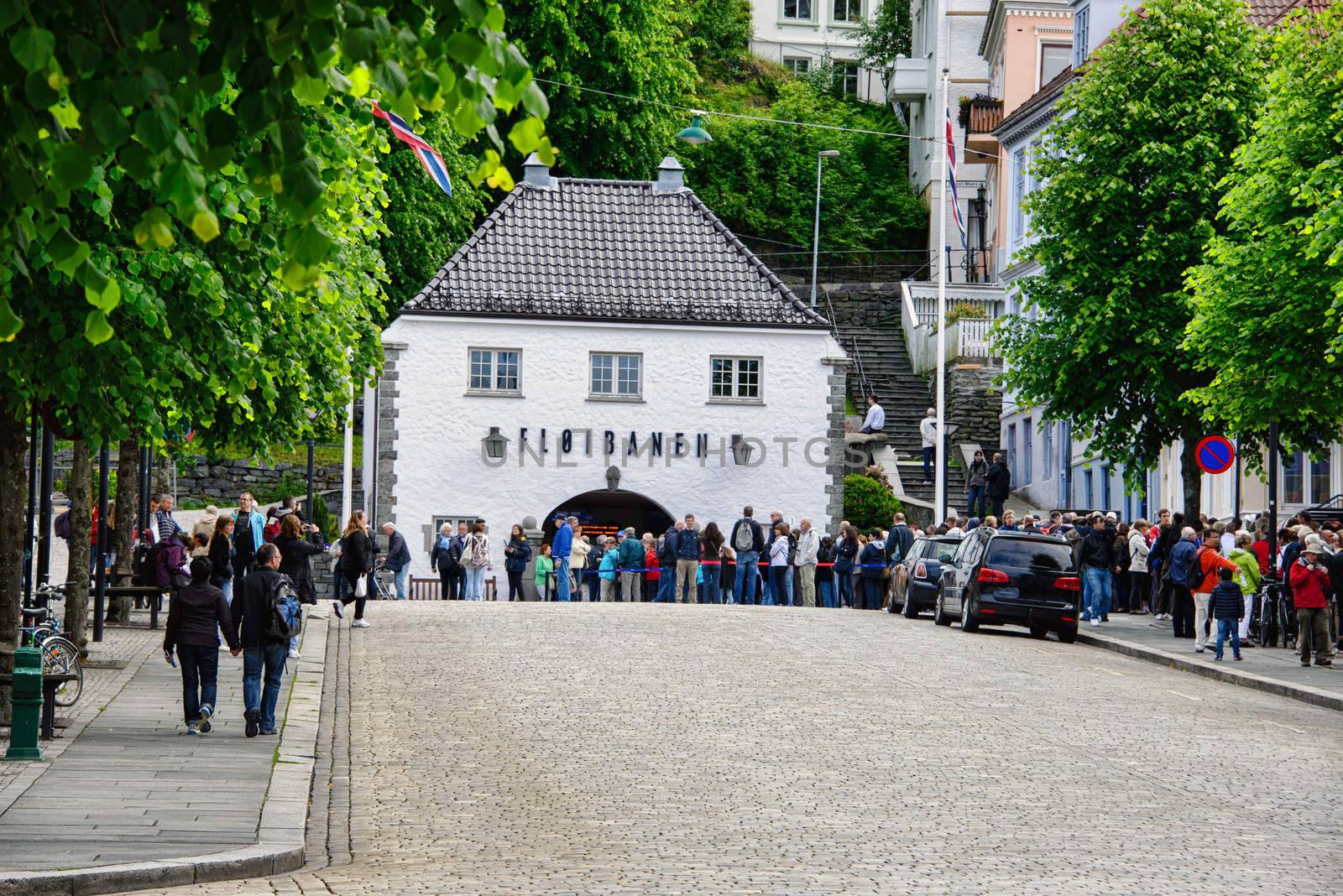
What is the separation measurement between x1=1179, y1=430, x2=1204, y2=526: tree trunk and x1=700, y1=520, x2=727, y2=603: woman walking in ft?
29.8

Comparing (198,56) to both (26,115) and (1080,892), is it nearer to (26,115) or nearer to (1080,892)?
(26,115)

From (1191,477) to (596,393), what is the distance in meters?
16.4

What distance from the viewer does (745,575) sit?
3822cm

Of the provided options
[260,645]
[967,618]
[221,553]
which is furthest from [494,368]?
[260,645]

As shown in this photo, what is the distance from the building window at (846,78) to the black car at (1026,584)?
55489mm

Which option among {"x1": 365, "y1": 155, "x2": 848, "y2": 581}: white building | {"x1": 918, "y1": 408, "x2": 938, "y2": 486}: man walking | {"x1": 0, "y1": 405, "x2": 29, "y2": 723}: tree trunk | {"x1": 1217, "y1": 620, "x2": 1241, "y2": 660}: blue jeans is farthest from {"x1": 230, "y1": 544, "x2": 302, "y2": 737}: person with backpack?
{"x1": 918, "y1": 408, "x2": 938, "y2": 486}: man walking

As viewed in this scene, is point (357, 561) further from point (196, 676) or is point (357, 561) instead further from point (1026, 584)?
point (196, 676)

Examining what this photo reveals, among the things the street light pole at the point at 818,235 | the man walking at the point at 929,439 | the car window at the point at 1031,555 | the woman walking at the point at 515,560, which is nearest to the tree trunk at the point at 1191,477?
the car window at the point at 1031,555

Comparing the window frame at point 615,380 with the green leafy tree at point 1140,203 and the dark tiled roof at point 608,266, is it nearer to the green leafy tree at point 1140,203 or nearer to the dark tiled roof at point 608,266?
the dark tiled roof at point 608,266

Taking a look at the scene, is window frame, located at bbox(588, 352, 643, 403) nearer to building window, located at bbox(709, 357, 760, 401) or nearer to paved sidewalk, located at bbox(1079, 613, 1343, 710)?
building window, located at bbox(709, 357, 760, 401)

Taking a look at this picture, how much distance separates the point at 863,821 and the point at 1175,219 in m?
22.7

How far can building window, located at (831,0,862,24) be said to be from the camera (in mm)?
88750

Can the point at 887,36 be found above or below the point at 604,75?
above

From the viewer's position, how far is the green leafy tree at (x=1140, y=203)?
32.8 m
